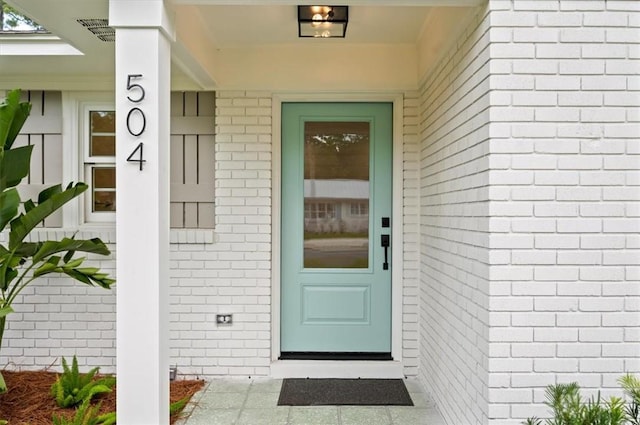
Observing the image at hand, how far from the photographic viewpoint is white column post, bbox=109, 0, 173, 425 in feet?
7.47

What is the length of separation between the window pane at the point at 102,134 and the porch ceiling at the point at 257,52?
0.28 metres

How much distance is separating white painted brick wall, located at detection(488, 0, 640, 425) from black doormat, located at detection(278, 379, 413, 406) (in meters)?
1.26

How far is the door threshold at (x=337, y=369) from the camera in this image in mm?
3730

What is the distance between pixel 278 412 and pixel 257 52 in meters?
2.93

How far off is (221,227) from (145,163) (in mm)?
1570

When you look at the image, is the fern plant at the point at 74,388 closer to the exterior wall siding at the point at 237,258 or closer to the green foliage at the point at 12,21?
the exterior wall siding at the point at 237,258

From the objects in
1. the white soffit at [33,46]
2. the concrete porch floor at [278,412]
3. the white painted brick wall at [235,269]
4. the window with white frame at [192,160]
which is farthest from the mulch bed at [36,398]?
the white soffit at [33,46]

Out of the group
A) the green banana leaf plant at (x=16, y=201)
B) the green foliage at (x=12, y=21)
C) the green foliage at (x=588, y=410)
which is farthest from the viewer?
the green foliage at (x=12, y=21)

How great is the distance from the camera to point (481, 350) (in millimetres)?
2328

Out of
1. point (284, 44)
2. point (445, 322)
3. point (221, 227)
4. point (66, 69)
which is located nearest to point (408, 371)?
point (445, 322)

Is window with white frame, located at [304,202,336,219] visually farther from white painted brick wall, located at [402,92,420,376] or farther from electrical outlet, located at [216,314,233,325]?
electrical outlet, located at [216,314,233,325]

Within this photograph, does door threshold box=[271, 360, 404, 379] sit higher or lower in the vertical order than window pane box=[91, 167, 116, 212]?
lower

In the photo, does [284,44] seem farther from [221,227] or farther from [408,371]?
[408,371]

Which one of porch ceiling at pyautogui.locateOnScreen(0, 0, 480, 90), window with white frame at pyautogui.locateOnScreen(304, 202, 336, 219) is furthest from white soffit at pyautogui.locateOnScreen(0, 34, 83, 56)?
window with white frame at pyautogui.locateOnScreen(304, 202, 336, 219)
